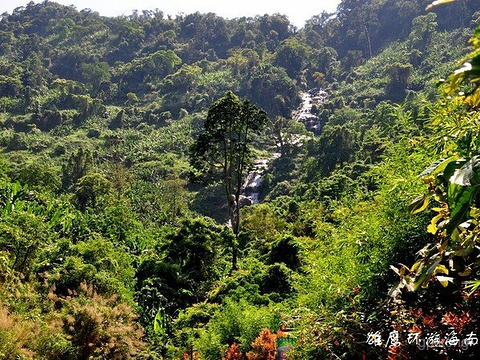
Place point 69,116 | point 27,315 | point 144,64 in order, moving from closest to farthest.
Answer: point 27,315 < point 69,116 < point 144,64

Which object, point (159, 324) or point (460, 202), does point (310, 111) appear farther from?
point (460, 202)

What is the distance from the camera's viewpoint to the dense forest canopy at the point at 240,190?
2.64m

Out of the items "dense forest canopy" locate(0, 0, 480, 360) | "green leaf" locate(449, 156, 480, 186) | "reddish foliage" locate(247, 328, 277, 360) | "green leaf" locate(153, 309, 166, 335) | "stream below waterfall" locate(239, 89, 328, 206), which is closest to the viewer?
"green leaf" locate(449, 156, 480, 186)

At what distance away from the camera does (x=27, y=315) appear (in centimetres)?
636

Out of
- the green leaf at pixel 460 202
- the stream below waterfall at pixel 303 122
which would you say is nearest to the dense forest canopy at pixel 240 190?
the green leaf at pixel 460 202

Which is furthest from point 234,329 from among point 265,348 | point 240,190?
point 240,190

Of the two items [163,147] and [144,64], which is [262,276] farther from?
[144,64]

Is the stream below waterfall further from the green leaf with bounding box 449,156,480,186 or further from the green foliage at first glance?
the green leaf with bounding box 449,156,480,186

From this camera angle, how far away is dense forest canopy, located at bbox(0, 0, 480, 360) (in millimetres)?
2643

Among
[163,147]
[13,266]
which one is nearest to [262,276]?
[13,266]

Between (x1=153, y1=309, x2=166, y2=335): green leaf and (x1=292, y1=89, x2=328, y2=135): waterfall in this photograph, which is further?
(x1=292, y1=89, x2=328, y2=135): waterfall

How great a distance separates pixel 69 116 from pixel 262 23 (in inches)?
1479

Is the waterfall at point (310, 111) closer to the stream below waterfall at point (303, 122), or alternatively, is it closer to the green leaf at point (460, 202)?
the stream below waterfall at point (303, 122)

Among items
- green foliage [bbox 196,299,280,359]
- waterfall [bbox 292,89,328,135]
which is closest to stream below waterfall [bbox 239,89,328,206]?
waterfall [bbox 292,89,328,135]
